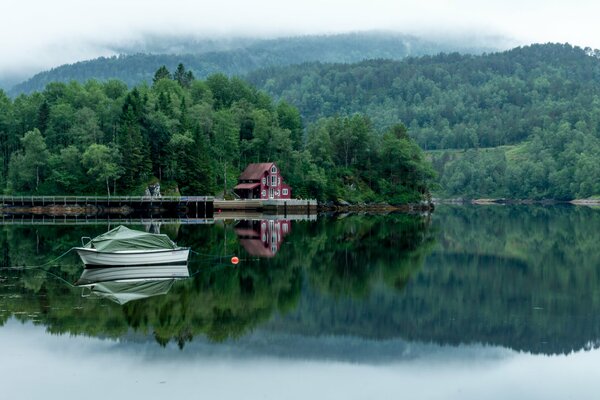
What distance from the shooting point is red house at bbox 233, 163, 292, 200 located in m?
141

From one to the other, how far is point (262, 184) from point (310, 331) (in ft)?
377

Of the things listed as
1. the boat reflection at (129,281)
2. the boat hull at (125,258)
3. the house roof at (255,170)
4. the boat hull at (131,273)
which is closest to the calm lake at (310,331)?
A: the boat reflection at (129,281)

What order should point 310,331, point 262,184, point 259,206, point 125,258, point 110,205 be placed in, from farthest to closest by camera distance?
point 262,184 → point 259,206 → point 110,205 → point 125,258 → point 310,331

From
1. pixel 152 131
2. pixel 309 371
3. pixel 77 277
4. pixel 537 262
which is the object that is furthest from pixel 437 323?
pixel 152 131

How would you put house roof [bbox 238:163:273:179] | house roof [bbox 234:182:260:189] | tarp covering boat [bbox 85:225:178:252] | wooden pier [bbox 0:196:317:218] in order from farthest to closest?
house roof [bbox 238:163:273:179] < house roof [bbox 234:182:260:189] < wooden pier [bbox 0:196:317:218] < tarp covering boat [bbox 85:225:178:252]

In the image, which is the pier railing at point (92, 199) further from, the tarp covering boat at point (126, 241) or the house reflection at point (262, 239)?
the tarp covering boat at point (126, 241)

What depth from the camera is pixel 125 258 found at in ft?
139

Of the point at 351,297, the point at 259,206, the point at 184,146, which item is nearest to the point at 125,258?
the point at 351,297

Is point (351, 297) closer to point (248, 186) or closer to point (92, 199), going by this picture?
point (92, 199)

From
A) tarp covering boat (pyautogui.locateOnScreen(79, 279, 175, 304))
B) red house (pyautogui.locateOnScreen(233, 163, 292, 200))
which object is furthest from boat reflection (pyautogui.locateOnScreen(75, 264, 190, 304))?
red house (pyautogui.locateOnScreen(233, 163, 292, 200))

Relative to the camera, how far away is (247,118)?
156000 mm

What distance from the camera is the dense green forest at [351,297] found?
26719mm

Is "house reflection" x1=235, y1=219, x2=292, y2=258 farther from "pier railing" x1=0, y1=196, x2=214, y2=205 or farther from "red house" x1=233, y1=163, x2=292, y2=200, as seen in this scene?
"red house" x1=233, y1=163, x2=292, y2=200

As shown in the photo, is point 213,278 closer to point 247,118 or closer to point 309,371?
point 309,371
